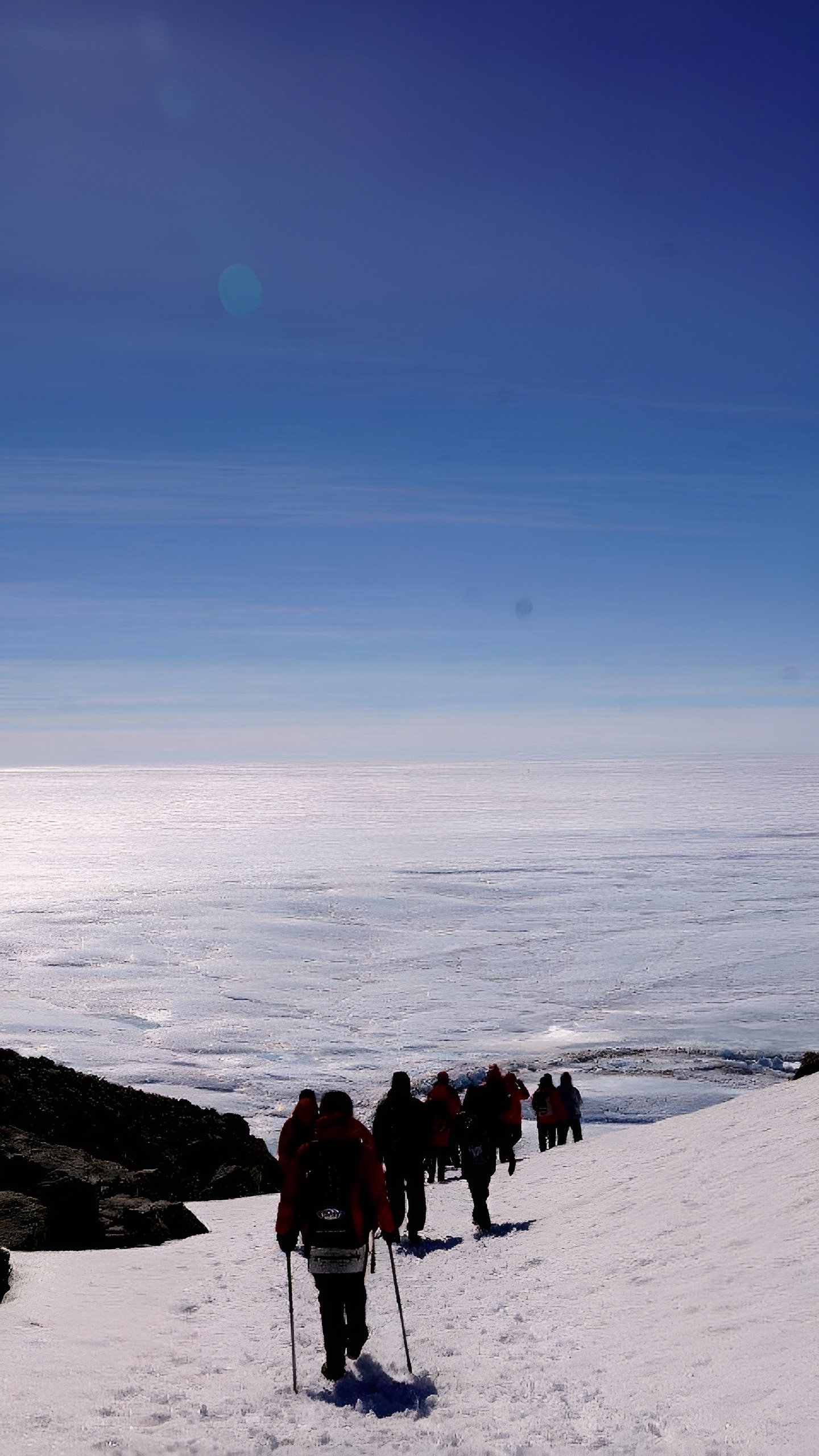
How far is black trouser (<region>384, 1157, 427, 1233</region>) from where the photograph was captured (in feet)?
32.1

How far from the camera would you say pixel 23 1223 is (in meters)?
9.95

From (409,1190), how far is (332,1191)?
4539 millimetres

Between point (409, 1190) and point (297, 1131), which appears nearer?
point (297, 1131)

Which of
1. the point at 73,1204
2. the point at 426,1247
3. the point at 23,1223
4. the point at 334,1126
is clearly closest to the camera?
the point at 334,1126

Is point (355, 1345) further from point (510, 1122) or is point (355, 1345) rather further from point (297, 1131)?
point (510, 1122)

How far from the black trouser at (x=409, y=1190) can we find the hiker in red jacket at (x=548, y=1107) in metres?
6.81

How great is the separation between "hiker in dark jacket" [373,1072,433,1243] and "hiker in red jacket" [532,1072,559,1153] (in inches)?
272

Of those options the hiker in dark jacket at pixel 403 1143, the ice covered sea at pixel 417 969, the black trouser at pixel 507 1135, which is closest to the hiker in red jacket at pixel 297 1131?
the hiker in dark jacket at pixel 403 1143

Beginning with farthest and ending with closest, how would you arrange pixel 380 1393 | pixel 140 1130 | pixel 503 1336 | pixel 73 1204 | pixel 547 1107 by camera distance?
pixel 140 1130 → pixel 547 1107 → pixel 73 1204 → pixel 503 1336 → pixel 380 1393

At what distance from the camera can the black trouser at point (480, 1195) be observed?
34.3 feet

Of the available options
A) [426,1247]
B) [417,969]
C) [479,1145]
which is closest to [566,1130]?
[479,1145]

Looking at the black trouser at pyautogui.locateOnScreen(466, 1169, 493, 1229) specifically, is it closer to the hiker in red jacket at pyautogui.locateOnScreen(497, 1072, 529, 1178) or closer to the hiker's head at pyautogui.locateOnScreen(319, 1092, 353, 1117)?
the hiker in red jacket at pyautogui.locateOnScreen(497, 1072, 529, 1178)

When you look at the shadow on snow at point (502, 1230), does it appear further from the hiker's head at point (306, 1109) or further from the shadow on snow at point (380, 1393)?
the shadow on snow at point (380, 1393)

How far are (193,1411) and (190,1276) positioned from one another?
13.4 ft
